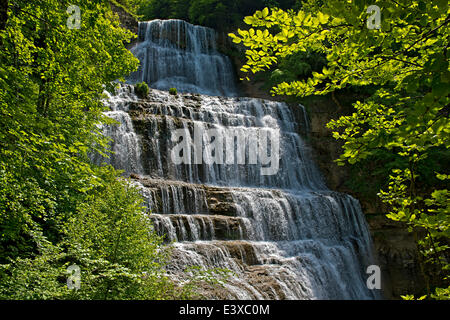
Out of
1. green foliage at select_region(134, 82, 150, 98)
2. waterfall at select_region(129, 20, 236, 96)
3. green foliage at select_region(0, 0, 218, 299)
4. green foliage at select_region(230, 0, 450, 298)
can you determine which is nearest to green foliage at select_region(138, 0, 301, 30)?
waterfall at select_region(129, 20, 236, 96)

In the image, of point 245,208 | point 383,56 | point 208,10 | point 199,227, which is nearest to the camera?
point 383,56

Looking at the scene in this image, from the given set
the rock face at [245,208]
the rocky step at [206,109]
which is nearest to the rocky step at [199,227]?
the rock face at [245,208]

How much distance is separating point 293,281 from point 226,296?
3.25 m

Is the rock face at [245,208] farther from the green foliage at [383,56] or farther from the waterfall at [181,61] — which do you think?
the waterfall at [181,61]

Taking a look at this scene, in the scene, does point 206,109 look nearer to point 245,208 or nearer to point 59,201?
point 245,208

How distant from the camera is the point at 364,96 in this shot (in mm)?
21328

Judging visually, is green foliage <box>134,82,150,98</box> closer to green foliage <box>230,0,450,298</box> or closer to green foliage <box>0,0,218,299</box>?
green foliage <box>0,0,218,299</box>

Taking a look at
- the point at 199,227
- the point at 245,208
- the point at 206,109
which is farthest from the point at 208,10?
the point at 199,227

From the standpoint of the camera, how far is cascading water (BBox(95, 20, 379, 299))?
9.62m

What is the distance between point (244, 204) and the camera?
12.5m

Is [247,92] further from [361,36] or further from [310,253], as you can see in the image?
[361,36]

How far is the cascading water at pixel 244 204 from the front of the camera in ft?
31.6
